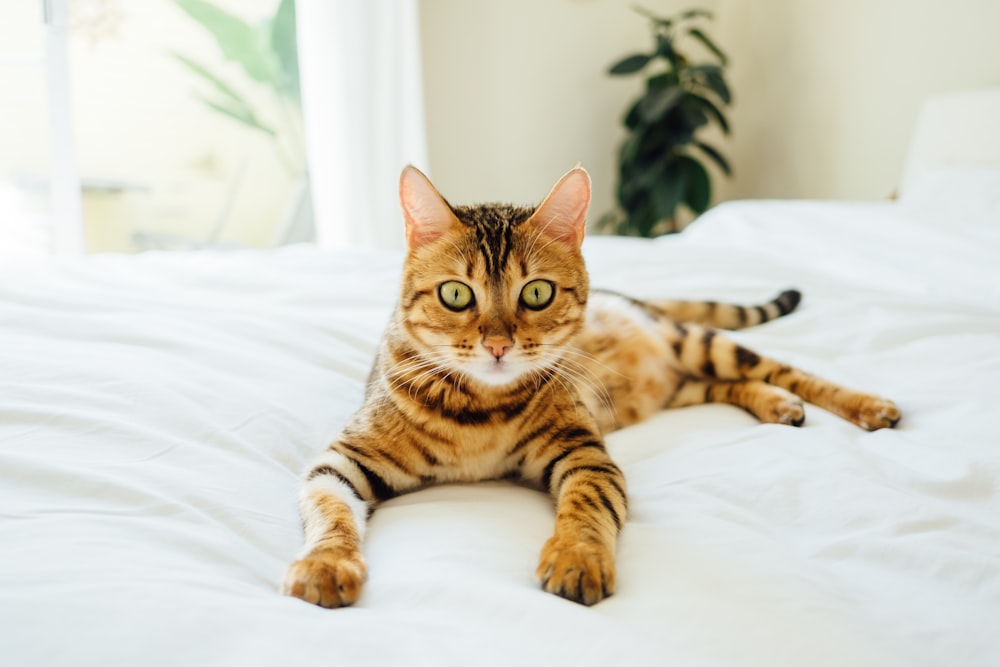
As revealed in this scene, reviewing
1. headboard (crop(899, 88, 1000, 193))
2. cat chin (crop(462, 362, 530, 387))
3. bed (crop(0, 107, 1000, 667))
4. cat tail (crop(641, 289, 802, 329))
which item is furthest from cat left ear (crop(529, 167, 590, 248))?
headboard (crop(899, 88, 1000, 193))

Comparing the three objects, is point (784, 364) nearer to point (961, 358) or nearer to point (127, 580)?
point (961, 358)

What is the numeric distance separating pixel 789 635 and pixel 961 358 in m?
0.99

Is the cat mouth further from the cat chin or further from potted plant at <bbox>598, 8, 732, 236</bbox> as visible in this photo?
potted plant at <bbox>598, 8, 732, 236</bbox>

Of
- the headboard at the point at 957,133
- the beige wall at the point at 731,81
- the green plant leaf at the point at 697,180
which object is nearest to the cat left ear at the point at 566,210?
the headboard at the point at 957,133

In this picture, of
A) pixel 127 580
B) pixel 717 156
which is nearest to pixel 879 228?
pixel 717 156

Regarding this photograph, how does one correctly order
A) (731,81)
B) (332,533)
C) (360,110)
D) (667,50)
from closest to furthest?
1. (332,533)
2. (360,110)
3. (667,50)
4. (731,81)

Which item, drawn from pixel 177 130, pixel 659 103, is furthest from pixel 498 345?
pixel 177 130

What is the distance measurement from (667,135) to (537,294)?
317cm

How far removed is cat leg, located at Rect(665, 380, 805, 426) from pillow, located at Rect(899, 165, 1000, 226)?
49.5 inches

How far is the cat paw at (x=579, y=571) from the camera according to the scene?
2.30 ft

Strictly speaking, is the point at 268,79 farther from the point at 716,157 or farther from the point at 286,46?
the point at 716,157

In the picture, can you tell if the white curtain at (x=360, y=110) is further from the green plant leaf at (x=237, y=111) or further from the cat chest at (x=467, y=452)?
the cat chest at (x=467, y=452)

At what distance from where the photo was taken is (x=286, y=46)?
403 centimetres

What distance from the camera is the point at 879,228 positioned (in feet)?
7.41
